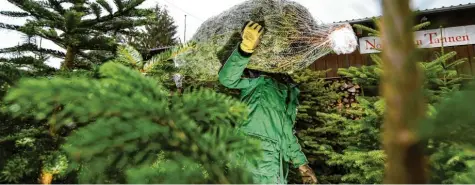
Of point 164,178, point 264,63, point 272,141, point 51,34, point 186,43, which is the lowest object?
point 272,141

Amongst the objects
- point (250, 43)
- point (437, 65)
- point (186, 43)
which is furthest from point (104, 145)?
point (437, 65)

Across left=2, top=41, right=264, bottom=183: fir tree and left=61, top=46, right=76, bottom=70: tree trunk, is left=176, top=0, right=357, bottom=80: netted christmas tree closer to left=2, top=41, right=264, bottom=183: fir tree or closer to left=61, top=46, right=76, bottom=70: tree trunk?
left=2, top=41, right=264, bottom=183: fir tree

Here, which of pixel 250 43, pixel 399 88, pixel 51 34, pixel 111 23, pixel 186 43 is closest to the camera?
pixel 399 88

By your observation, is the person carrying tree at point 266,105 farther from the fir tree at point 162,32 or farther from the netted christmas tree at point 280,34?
the fir tree at point 162,32

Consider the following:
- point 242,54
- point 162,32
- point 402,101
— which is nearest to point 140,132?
point 402,101

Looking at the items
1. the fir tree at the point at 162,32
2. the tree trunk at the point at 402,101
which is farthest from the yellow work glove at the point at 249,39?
the fir tree at the point at 162,32

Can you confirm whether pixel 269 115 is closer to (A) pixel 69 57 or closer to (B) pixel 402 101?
(B) pixel 402 101

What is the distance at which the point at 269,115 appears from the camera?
2.29 meters

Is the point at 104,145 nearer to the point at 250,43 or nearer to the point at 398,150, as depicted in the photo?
the point at 398,150

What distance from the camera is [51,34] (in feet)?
11.9

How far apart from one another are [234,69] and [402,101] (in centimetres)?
191

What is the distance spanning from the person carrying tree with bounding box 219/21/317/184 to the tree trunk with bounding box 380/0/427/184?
5.87 feet

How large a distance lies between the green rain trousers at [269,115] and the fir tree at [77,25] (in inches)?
83.4

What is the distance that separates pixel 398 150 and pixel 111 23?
416 cm
